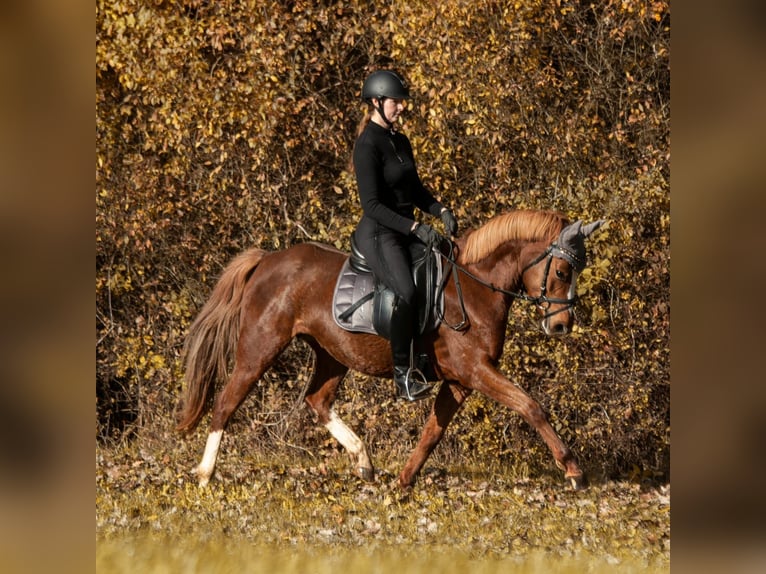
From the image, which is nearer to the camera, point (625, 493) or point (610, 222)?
point (625, 493)

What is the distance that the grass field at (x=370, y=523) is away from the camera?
5480 mm

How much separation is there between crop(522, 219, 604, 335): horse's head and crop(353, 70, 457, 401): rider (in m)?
0.73

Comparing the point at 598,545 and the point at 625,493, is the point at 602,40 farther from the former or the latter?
the point at 598,545

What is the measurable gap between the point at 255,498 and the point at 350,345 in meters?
1.45

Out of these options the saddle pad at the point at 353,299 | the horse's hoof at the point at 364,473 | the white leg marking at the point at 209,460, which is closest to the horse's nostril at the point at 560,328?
the saddle pad at the point at 353,299

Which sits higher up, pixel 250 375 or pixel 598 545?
pixel 250 375

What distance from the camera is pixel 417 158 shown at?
1025 centimetres

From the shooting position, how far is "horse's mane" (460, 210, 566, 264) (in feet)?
24.2

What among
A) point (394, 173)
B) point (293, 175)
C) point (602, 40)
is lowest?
point (394, 173)

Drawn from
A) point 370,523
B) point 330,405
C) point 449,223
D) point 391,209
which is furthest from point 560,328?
point 330,405

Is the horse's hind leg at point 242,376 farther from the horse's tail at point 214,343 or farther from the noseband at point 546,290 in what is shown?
the noseband at point 546,290

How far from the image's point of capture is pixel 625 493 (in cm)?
880

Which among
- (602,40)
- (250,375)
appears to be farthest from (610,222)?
(250,375)
